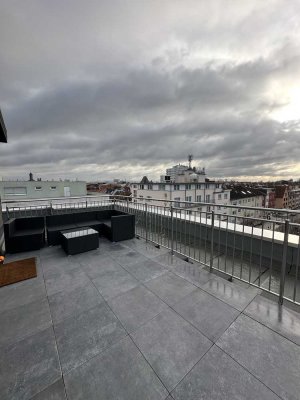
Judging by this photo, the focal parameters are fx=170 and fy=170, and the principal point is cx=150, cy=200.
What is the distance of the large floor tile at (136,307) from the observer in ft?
6.37

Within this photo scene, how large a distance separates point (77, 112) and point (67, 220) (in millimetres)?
6106

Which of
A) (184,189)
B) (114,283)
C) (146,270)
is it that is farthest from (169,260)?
(184,189)

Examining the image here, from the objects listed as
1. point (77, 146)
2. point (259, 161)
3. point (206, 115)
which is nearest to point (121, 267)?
point (206, 115)

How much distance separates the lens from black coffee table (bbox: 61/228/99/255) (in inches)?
149

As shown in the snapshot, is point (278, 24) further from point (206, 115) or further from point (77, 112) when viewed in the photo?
point (77, 112)

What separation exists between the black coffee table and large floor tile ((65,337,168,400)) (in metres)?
2.64

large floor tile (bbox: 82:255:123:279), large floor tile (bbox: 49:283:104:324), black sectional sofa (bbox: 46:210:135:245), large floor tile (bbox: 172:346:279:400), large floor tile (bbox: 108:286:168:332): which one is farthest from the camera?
black sectional sofa (bbox: 46:210:135:245)

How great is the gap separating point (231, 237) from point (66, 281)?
10.5 feet

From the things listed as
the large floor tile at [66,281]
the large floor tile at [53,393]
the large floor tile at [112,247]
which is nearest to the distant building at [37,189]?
the large floor tile at [112,247]

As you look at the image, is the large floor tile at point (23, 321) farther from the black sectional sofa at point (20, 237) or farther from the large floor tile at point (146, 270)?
the black sectional sofa at point (20, 237)

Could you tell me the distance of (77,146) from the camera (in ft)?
55.9

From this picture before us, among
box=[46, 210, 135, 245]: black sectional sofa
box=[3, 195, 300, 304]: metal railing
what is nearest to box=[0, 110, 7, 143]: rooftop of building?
box=[3, 195, 300, 304]: metal railing

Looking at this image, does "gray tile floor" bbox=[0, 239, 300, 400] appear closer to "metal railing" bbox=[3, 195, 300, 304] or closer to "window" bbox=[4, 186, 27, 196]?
"metal railing" bbox=[3, 195, 300, 304]

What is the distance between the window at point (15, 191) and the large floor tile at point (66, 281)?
19.0 metres
